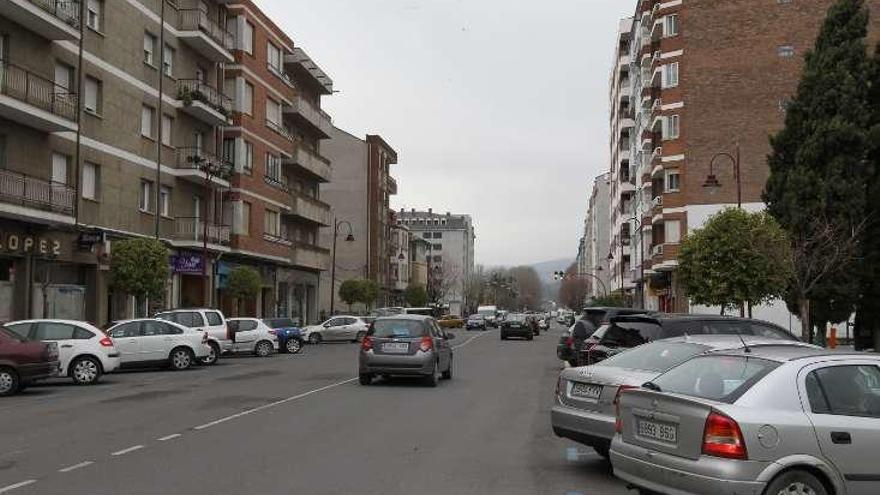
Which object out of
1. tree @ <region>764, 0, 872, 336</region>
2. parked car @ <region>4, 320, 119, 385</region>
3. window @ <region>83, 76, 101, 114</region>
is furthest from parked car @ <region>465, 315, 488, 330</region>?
parked car @ <region>4, 320, 119, 385</region>

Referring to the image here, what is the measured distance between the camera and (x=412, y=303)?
101250mm

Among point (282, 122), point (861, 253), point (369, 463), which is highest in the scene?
point (282, 122)

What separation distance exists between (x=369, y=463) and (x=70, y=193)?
940 inches

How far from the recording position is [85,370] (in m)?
20.2

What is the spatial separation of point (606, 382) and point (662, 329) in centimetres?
368

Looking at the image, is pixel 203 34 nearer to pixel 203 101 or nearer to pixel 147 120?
pixel 203 101

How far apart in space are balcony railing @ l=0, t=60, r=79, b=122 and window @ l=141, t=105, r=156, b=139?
6.28 m

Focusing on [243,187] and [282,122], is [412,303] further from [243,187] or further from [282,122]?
[243,187]

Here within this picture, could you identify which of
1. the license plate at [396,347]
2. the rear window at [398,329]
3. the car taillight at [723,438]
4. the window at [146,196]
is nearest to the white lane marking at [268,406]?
the license plate at [396,347]

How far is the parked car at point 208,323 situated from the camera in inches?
1086

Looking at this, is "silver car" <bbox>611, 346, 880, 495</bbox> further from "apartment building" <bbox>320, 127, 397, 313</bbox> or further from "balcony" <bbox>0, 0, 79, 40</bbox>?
"apartment building" <bbox>320, 127, 397, 313</bbox>

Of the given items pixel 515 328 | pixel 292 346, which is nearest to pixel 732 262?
pixel 292 346

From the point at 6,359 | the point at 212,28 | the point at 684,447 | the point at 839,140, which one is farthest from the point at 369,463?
the point at 212,28

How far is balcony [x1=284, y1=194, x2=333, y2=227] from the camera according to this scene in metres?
55.9
